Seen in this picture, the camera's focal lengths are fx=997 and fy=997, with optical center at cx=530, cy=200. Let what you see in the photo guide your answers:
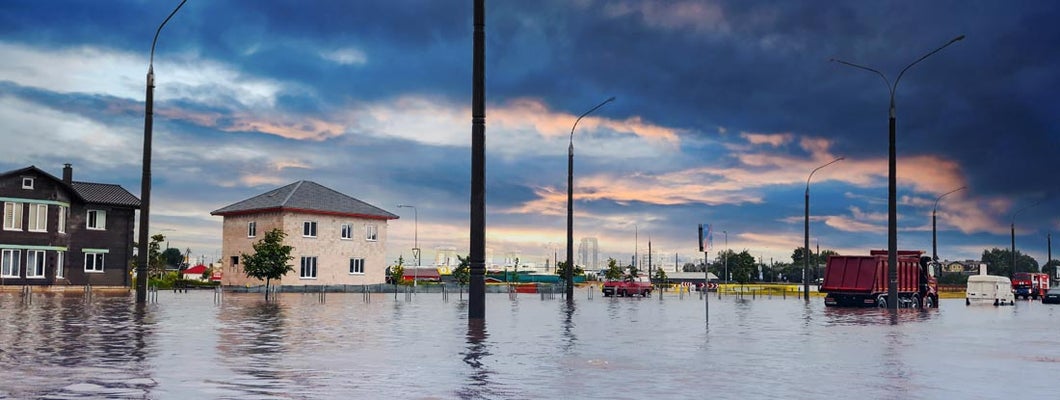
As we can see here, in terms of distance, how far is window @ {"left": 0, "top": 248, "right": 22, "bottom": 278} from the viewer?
6650cm

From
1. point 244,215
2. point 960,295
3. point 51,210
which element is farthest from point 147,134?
point 960,295

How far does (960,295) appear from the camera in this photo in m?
83.7

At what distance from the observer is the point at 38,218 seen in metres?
68.7

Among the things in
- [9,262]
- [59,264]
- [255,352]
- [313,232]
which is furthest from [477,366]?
[313,232]

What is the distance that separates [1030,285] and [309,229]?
206 feet

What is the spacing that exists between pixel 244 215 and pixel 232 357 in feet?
233

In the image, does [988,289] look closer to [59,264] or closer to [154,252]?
[59,264]

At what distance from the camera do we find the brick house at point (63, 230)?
220ft

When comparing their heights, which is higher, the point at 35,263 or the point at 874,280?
the point at 35,263

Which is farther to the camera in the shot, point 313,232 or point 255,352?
point 313,232

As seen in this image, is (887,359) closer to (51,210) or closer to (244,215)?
(51,210)

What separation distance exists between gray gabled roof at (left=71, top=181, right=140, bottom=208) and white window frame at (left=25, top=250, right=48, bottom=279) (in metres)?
5.52

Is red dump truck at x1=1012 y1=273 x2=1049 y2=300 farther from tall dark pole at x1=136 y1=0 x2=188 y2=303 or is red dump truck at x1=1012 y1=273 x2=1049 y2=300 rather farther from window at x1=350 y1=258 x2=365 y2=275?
tall dark pole at x1=136 y1=0 x2=188 y2=303

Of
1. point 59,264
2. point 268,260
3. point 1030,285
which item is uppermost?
point 268,260
